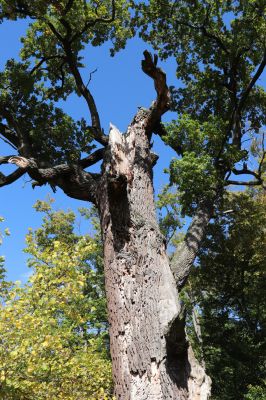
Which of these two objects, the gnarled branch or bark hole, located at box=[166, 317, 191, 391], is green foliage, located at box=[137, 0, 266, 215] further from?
bark hole, located at box=[166, 317, 191, 391]

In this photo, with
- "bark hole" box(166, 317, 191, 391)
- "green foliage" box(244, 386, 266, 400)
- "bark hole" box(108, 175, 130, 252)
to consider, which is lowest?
"bark hole" box(166, 317, 191, 391)

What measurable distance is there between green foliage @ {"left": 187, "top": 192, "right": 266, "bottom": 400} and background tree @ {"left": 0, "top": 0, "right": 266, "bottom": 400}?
4.92 metres

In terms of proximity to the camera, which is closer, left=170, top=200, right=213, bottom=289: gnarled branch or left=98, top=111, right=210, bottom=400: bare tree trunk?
left=98, top=111, right=210, bottom=400: bare tree trunk

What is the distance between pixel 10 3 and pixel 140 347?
7463 millimetres

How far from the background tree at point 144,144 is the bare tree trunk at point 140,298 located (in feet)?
0.04

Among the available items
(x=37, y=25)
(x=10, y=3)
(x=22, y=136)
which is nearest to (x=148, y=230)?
(x=22, y=136)

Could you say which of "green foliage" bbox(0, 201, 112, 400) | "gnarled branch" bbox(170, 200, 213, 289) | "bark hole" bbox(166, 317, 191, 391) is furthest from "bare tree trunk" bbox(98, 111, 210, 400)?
"green foliage" bbox(0, 201, 112, 400)

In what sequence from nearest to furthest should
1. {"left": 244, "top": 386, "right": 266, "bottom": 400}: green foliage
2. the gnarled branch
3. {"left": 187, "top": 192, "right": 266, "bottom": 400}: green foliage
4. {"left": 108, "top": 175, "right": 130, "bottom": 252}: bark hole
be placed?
{"left": 108, "top": 175, "right": 130, "bottom": 252}: bark hole
the gnarled branch
{"left": 244, "top": 386, "right": 266, "bottom": 400}: green foliage
{"left": 187, "top": 192, "right": 266, "bottom": 400}: green foliage

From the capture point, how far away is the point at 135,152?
213 inches

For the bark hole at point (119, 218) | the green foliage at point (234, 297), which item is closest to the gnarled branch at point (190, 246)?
the bark hole at point (119, 218)

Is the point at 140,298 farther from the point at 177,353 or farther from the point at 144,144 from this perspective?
the point at 144,144

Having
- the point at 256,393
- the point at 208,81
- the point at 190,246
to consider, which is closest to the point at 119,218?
Result: the point at 190,246

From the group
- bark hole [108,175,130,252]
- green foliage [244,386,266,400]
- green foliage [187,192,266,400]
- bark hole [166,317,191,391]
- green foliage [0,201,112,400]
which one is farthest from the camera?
green foliage [187,192,266,400]

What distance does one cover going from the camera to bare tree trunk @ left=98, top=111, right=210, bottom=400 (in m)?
3.51
